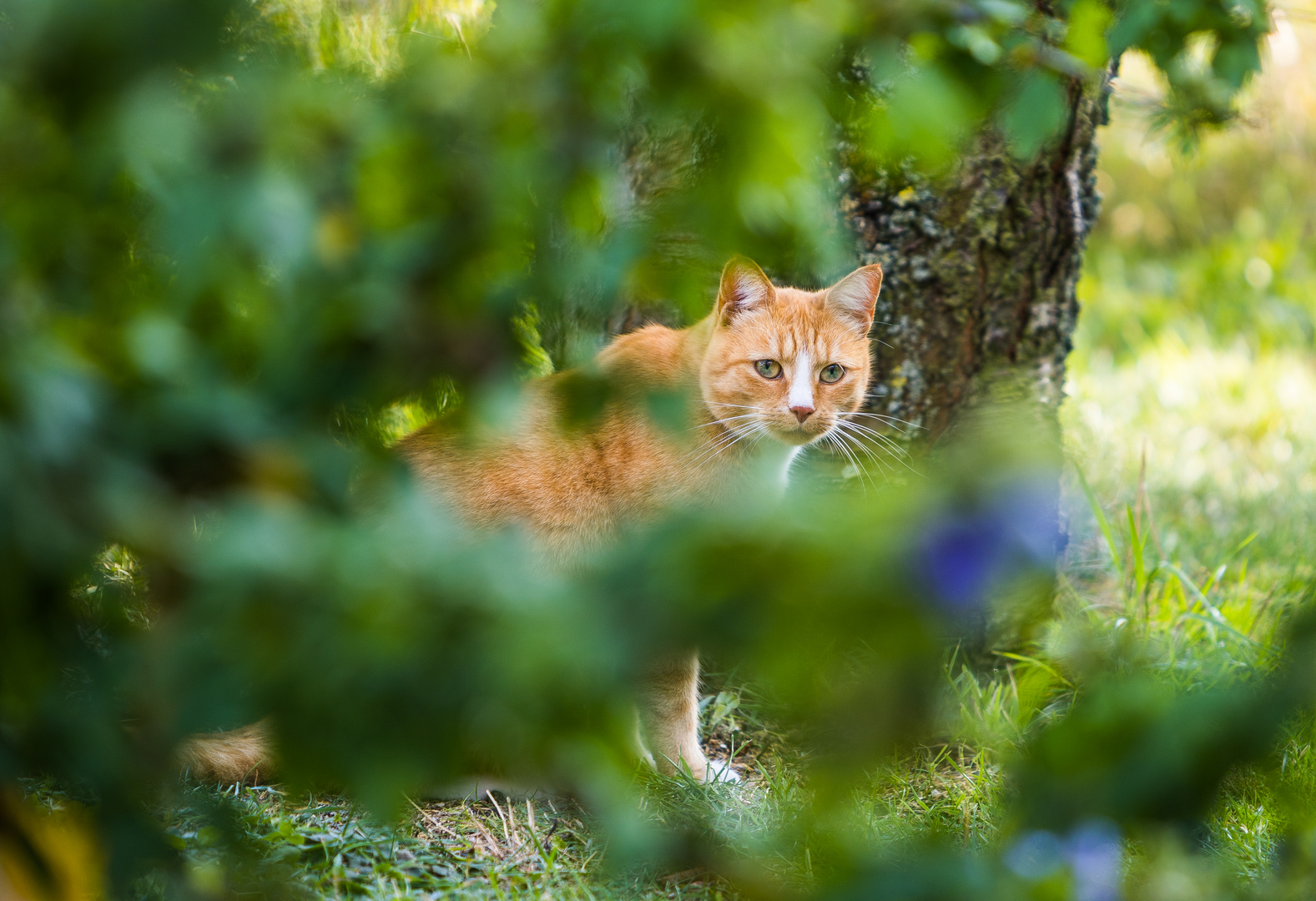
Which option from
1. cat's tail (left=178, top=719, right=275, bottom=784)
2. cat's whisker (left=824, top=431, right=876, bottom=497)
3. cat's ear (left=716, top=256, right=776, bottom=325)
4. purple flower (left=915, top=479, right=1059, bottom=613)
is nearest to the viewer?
purple flower (left=915, top=479, right=1059, bottom=613)

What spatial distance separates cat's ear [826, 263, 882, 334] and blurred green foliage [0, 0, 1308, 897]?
1.70m

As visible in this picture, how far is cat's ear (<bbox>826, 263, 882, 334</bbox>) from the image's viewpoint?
8.29 ft

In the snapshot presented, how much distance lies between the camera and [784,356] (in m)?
2.66

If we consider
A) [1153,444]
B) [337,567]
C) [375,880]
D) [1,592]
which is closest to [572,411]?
[337,567]

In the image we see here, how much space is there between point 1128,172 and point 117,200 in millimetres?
9062

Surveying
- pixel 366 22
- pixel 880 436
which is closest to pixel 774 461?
pixel 880 436

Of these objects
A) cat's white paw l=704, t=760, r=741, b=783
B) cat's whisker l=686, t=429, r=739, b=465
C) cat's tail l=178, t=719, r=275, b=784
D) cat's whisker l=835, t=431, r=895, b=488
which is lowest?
cat's white paw l=704, t=760, r=741, b=783

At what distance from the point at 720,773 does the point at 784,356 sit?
1.07 metres

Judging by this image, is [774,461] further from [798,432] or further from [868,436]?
[868,436]

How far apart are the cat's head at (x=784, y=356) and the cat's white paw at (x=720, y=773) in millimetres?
837

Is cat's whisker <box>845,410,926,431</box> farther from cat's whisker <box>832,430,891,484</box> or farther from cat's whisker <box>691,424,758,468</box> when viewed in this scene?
cat's whisker <box>691,424,758,468</box>

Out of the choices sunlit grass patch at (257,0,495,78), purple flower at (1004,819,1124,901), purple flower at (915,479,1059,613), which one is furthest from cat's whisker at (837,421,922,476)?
purple flower at (915,479,1059,613)

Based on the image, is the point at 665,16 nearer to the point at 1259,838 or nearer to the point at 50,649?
the point at 50,649

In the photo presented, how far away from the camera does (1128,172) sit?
8406mm
